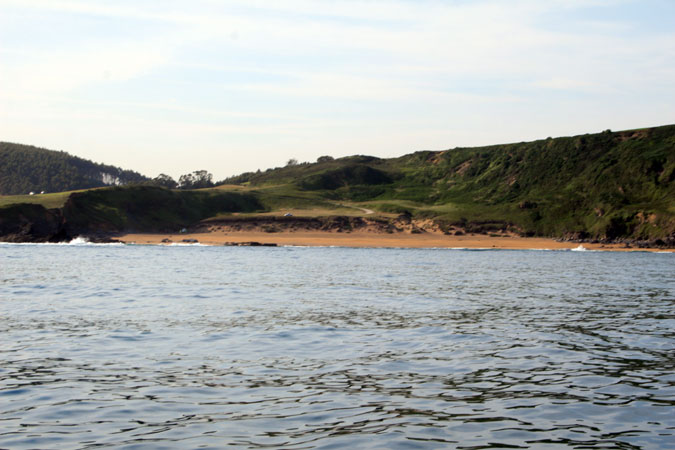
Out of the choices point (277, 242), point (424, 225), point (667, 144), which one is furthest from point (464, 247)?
point (667, 144)

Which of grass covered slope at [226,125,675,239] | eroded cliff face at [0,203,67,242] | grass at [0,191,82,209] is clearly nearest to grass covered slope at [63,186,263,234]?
grass at [0,191,82,209]

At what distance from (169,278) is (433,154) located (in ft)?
521

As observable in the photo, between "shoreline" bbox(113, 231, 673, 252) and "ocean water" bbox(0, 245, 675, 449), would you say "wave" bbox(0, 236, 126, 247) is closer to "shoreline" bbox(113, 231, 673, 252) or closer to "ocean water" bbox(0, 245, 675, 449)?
"shoreline" bbox(113, 231, 673, 252)

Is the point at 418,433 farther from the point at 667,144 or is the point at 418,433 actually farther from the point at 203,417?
the point at 667,144

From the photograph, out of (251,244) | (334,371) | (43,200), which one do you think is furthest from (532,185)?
(334,371)

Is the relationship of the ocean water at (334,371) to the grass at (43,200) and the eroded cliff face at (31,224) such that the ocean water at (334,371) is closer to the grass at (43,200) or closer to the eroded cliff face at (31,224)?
the eroded cliff face at (31,224)

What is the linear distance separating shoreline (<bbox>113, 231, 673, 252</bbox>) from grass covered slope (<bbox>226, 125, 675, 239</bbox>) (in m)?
7.25

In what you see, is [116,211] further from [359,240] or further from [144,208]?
[359,240]

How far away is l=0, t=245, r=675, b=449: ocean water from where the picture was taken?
9914 millimetres

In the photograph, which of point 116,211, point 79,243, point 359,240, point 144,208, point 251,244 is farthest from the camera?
point 144,208

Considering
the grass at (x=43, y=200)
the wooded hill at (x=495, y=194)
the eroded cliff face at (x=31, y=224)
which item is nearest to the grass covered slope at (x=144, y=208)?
the wooded hill at (x=495, y=194)

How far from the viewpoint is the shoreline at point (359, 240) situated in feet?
333

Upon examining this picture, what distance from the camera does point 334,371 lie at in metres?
14.2

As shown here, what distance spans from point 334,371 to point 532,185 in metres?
137
